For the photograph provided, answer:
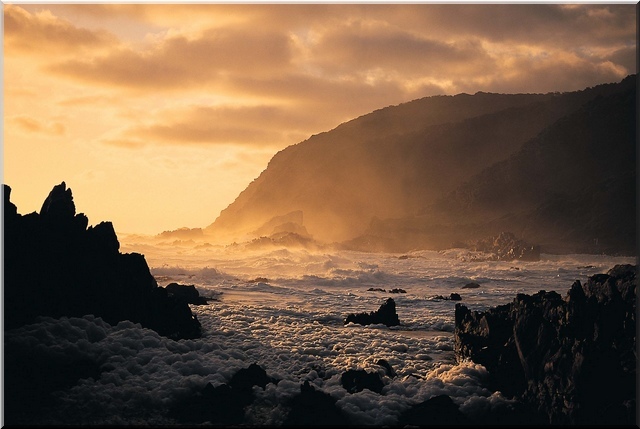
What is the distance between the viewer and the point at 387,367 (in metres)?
16.4

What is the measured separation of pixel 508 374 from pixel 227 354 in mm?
6879

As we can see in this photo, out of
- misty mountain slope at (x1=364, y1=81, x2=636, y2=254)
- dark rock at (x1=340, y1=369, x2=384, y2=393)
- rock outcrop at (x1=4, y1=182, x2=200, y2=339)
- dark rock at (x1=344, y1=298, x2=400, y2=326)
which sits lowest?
dark rock at (x1=340, y1=369, x2=384, y2=393)

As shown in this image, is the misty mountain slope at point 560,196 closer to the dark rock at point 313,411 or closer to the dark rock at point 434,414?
the dark rock at point 434,414

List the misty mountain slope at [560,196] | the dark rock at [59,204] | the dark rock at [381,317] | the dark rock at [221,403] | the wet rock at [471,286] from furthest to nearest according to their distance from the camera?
1. the misty mountain slope at [560,196]
2. the wet rock at [471,286]
3. the dark rock at [381,317]
4. the dark rock at [59,204]
5. the dark rock at [221,403]

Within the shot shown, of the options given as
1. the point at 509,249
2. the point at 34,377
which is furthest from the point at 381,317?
the point at 509,249

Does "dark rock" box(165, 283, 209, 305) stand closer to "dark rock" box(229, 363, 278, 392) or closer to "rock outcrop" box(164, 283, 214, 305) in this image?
"rock outcrop" box(164, 283, 214, 305)

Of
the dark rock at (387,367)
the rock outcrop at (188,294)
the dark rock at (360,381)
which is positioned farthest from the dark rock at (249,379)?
the rock outcrop at (188,294)

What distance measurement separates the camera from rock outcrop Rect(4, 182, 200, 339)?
54.6ft

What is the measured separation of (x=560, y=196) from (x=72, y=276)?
103m

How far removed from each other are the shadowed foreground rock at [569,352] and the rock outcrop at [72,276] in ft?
28.3

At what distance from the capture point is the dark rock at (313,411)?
13014mm

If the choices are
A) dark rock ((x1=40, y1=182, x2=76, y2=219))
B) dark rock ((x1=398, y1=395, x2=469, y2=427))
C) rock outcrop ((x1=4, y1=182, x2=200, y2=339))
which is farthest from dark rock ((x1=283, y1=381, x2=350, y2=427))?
dark rock ((x1=40, y1=182, x2=76, y2=219))

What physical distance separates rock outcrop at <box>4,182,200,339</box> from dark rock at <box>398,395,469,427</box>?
789 cm

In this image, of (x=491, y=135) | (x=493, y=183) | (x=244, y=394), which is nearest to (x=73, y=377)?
(x=244, y=394)
